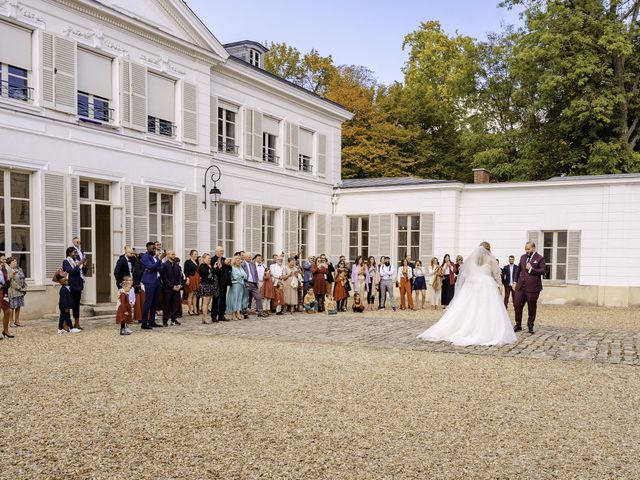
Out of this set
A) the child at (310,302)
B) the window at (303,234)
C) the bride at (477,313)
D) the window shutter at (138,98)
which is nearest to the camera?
the bride at (477,313)

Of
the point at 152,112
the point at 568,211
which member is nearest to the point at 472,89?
the point at 568,211

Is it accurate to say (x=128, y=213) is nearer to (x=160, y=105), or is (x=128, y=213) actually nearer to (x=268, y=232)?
(x=160, y=105)

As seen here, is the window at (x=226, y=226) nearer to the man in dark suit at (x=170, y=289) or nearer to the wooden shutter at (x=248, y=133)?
the wooden shutter at (x=248, y=133)

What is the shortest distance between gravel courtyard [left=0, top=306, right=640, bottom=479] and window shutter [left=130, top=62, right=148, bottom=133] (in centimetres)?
713

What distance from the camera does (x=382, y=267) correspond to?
1705 centimetres

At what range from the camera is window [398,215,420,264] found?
21672 mm

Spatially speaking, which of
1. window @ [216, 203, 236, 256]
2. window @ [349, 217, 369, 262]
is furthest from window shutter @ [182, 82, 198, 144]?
window @ [349, 217, 369, 262]

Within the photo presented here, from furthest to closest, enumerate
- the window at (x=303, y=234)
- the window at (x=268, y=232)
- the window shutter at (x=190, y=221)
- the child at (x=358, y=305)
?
the window at (x=303, y=234) < the window at (x=268, y=232) < the window shutter at (x=190, y=221) < the child at (x=358, y=305)

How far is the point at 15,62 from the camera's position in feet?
41.6

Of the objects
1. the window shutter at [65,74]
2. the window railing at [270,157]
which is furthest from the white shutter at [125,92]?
the window railing at [270,157]

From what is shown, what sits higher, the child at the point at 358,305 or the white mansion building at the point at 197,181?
the white mansion building at the point at 197,181

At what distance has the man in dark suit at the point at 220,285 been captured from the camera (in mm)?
13369

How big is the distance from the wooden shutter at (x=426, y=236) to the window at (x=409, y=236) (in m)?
0.30

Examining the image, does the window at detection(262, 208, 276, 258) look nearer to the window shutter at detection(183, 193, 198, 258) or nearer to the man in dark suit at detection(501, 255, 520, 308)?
the window shutter at detection(183, 193, 198, 258)
